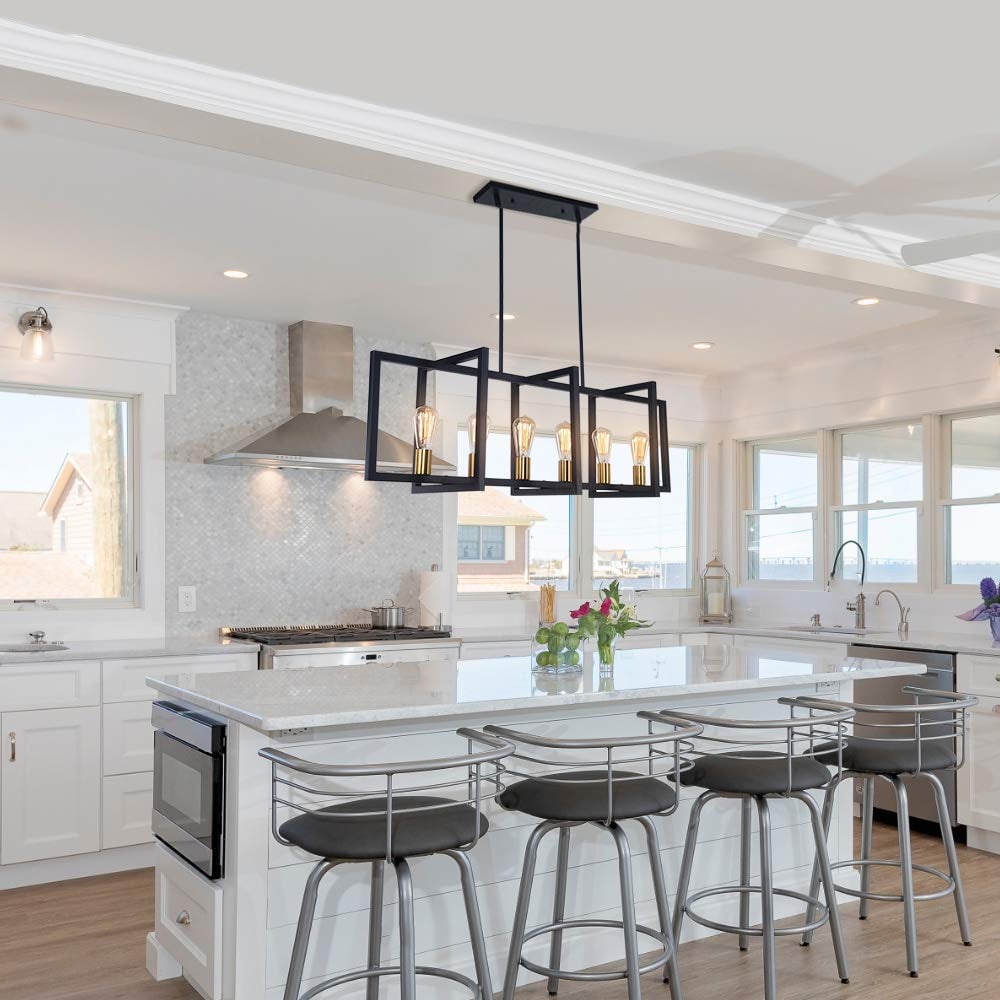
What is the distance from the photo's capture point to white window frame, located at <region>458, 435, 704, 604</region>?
590cm

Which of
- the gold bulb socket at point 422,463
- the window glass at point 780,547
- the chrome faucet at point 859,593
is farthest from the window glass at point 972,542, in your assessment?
the gold bulb socket at point 422,463

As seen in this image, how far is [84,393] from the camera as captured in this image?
4.75m

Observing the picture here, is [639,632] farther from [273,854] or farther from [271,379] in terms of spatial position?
[273,854]

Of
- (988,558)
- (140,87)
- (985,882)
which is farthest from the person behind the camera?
(988,558)

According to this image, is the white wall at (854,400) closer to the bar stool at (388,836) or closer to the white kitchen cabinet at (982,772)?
the white kitchen cabinet at (982,772)

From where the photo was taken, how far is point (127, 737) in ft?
13.8

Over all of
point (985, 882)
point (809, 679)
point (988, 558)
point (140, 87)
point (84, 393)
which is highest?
point (140, 87)

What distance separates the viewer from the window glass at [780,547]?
6180mm

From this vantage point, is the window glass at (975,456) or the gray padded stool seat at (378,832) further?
the window glass at (975,456)

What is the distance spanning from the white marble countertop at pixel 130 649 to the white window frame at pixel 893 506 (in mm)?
3406

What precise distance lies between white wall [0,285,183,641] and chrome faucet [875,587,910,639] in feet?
12.1

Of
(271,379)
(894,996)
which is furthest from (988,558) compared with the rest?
(271,379)

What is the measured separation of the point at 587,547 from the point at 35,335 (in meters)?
3.37

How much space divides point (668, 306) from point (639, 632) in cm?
203
